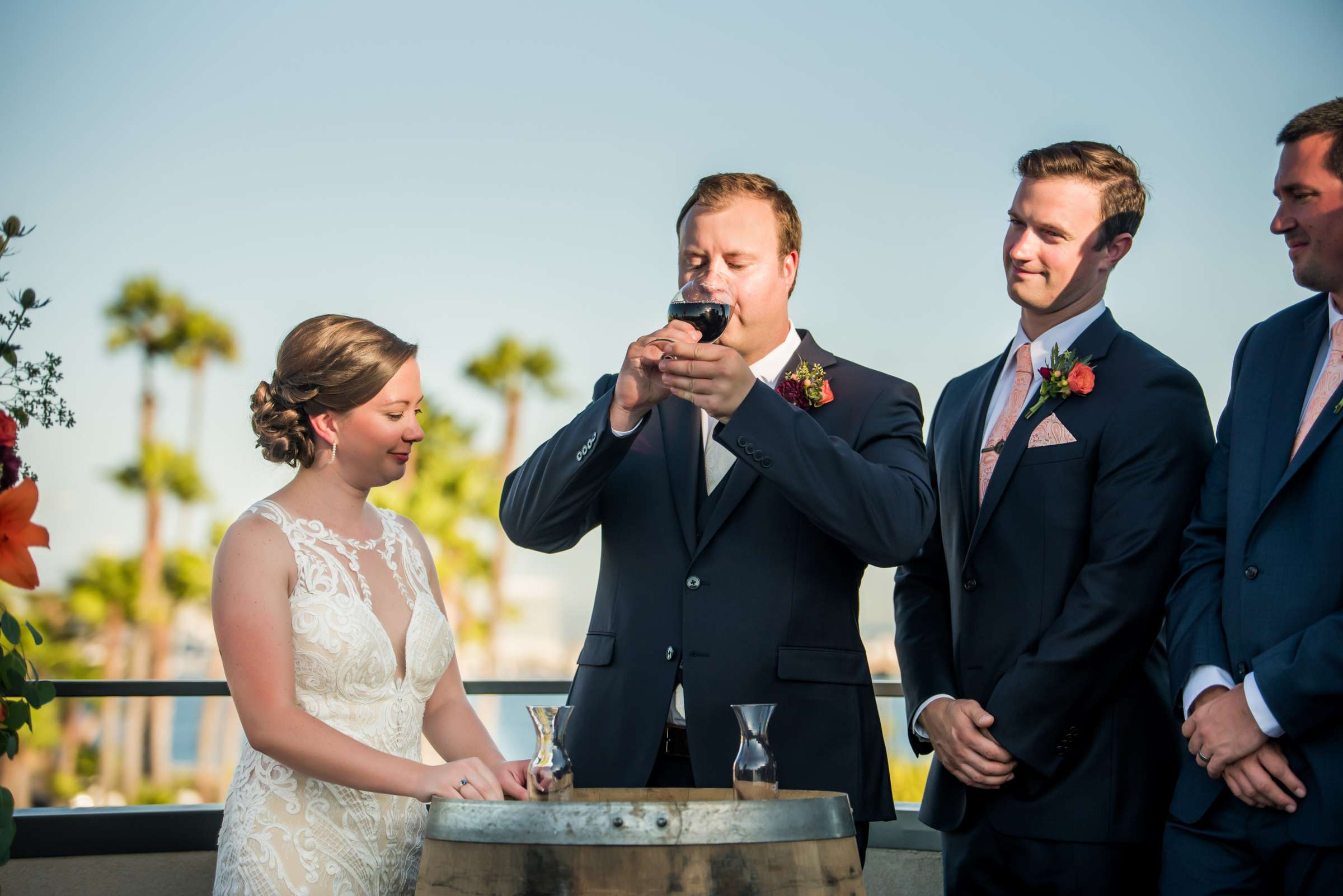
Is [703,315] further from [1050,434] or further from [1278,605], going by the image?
[1278,605]

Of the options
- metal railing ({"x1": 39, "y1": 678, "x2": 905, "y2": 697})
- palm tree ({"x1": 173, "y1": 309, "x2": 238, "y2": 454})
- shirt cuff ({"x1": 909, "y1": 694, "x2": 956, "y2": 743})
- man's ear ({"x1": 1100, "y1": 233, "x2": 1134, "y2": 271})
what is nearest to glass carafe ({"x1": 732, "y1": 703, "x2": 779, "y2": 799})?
shirt cuff ({"x1": 909, "y1": 694, "x2": 956, "y2": 743})

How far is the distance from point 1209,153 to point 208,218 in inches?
802

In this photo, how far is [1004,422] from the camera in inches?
111

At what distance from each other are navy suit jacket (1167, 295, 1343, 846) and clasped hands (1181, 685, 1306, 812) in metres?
0.04

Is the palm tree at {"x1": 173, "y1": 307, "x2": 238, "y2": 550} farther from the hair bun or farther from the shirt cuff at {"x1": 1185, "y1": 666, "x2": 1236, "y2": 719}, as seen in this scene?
the shirt cuff at {"x1": 1185, "y1": 666, "x2": 1236, "y2": 719}

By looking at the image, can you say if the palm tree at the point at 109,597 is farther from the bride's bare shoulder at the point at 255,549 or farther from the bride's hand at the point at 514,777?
the bride's hand at the point at 514,777

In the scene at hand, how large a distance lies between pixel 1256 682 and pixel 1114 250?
104 centimetres

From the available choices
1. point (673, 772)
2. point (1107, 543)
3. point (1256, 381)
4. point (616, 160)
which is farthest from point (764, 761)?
point (616, 160)

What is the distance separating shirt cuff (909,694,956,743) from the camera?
2.68m

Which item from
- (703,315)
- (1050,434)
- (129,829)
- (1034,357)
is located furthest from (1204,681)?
(129,829)

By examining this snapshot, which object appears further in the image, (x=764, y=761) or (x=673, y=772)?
(x=673, y=772)

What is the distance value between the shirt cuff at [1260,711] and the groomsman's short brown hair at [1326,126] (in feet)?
3.17

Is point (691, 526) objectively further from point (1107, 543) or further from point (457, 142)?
point (457, 142)

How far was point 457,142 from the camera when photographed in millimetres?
27375
